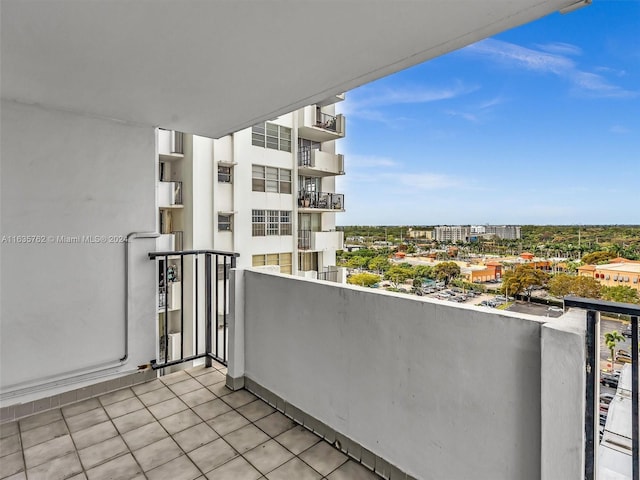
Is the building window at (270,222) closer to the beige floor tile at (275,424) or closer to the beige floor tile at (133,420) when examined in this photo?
the beige floor tile at (133,420)

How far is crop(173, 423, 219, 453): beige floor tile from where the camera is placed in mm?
2178

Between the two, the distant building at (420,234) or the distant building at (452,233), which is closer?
the distant building at (452,233)

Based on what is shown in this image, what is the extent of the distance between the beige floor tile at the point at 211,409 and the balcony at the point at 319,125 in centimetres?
1131

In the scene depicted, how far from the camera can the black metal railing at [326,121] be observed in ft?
42.4

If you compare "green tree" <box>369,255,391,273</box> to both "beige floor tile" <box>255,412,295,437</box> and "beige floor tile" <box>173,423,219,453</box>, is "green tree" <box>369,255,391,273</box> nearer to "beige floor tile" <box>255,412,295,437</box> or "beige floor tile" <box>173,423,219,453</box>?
"beige floor tile" <box>255,412,295,437</box>

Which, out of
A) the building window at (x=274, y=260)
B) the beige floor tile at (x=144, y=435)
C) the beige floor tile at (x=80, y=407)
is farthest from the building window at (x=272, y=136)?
the beige floor tile at (x=144, y=435)

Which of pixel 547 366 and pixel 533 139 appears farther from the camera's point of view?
pixel 533 139

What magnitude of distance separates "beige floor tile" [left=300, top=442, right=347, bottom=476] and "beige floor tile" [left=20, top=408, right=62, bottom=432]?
191 centimetres

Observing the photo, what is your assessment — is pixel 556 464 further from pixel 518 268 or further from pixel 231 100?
pixel 231 100

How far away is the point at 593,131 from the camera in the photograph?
3.26 m

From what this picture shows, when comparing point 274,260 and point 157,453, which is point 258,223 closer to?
point 274,260

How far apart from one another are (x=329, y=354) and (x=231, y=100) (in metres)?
2.00

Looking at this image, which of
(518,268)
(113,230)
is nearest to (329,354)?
(518,268)

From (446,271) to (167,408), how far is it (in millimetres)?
2364
